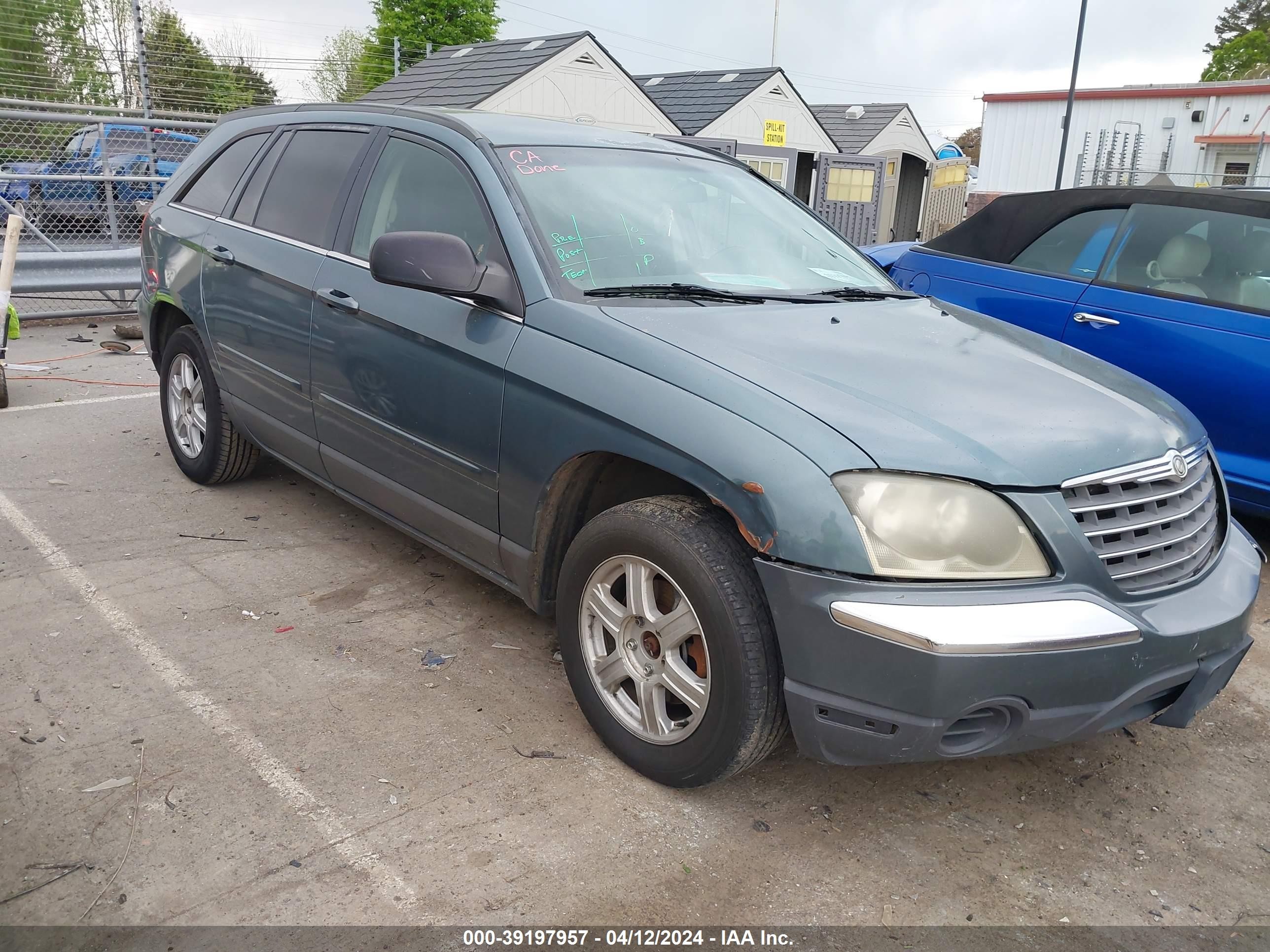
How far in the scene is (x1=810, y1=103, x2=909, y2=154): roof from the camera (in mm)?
27781

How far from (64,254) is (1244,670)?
929 cm

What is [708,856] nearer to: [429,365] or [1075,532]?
[1075,532]

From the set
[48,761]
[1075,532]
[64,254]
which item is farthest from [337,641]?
[64,254]

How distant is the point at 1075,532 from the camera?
243 cm

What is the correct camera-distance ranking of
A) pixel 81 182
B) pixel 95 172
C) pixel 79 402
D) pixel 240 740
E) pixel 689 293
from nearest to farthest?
1. pixel 240 740
2. pixel 689 293
3. pixel 79 402
4. pixel 81 182
5. pixel 95 172

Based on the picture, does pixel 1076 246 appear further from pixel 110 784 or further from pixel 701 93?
pixel 701 93

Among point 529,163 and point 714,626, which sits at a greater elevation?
point 529,163

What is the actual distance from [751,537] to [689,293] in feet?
3.55

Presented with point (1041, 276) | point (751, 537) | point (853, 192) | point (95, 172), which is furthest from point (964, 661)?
point (853, 192)

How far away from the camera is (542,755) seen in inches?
119

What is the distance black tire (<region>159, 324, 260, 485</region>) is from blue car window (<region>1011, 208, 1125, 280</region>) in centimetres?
411

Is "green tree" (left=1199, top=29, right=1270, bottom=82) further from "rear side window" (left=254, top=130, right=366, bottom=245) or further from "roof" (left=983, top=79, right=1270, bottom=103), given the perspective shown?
"rear side window" (left=254, top=130, right=366, bottom=245)

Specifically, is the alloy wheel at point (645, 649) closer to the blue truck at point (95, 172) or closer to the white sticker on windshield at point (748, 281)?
the white sticker on windshield at point (748, 281)

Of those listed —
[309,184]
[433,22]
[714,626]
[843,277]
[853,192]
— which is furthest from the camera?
[433,22]
